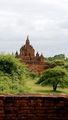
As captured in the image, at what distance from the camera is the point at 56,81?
37250 mm

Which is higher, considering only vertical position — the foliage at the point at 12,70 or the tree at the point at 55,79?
the foliage at the point at 12,70

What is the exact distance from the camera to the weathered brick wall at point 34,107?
5859 mm

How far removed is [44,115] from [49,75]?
107ft

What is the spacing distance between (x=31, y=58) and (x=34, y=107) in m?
58.2

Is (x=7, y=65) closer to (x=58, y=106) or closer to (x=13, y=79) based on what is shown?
(x=13, y=79)

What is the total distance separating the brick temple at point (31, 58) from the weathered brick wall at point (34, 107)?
51.1 meters

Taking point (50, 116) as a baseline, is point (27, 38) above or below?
above

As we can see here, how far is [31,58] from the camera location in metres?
64.1

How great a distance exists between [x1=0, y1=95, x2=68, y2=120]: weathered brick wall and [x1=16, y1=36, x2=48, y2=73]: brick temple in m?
51.1

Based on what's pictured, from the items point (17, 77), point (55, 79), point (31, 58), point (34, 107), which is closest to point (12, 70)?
point (17, 77)

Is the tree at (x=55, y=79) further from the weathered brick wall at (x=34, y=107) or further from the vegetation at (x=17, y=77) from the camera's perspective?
the weathered brick wall at (x=34, y=107)

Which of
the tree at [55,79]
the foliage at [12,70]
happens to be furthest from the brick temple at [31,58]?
the foliage at [12,70]

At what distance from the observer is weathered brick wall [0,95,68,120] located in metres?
5.86

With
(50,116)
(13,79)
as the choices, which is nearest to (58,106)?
(50,116)
